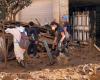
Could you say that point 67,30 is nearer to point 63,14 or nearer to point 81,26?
point 81,26

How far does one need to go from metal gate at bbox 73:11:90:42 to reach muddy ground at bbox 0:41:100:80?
11.7 feet

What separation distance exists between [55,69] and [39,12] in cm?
899

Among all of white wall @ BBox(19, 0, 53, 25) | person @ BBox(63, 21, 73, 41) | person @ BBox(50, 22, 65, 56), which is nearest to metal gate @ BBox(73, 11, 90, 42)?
person @ BBox(63, 21, 73, 41)

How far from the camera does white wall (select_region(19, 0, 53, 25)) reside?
72.8 ft

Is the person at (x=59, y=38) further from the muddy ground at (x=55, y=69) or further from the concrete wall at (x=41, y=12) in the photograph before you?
the concrete wall at (x=41, y=12)

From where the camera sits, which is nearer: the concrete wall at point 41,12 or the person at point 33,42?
the person at point 33,42

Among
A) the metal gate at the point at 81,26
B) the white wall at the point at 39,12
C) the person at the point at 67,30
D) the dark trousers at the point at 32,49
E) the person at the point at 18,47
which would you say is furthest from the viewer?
the white wall at the point at 39,12

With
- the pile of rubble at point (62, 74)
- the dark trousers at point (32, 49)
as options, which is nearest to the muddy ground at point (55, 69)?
the pile of rubble at point (62, 74)

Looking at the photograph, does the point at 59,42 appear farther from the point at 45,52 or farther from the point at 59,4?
the point at 59,4

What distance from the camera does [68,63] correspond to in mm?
15453

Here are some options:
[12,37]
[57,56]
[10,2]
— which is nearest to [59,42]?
[57,56]

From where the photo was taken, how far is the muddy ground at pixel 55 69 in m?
13.1

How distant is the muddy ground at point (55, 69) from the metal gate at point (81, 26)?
3571 mm

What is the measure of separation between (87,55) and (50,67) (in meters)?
3.20
